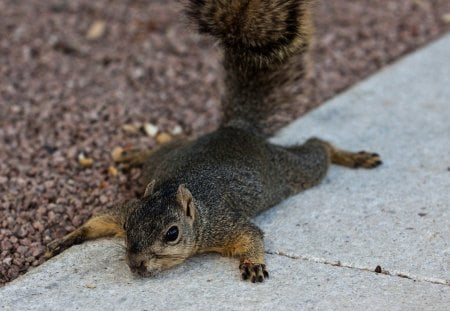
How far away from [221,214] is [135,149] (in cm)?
139

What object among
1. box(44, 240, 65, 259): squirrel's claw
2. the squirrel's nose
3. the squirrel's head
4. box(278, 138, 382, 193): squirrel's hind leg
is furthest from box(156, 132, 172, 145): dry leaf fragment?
the squirrel's nose

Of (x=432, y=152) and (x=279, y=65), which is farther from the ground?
(x=279, y=65)

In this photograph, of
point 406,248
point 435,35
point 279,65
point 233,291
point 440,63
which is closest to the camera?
point 233,291

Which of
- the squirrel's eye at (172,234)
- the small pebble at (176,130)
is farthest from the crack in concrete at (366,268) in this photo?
the small pebble at (176,130)

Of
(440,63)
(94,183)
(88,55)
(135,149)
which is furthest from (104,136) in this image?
(440,63)

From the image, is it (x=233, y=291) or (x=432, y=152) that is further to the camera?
(x=432, y=152)

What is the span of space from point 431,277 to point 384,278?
Result: 0.72 ft

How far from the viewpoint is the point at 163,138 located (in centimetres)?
565

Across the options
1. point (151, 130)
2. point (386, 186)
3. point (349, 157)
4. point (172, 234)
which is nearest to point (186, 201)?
point (172, 234)

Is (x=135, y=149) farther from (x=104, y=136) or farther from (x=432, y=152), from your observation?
(x=432, y=152)

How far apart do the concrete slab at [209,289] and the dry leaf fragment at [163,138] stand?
1.72 meters

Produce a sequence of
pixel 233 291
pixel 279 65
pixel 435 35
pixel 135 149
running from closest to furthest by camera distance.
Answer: pixel 233 291 → pixel 279 65 → pixel 135 149 → pixel 435 35

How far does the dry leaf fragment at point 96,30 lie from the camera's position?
7001 millimetres

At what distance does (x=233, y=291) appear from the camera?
371cm
